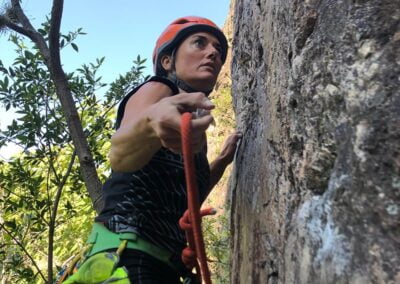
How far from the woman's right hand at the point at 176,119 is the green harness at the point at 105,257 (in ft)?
1.89

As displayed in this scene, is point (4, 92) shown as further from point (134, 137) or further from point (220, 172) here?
point (134, 137)

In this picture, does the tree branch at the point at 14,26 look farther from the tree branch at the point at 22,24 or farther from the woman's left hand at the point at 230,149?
the woman's left hand at the point at 230,149

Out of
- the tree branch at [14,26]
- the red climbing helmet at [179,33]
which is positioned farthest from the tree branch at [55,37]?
the red climbing helmet at [179,33]

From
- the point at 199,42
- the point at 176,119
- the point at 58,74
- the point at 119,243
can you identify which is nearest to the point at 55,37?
the point at 58,74

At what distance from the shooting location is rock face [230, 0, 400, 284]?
0.94m

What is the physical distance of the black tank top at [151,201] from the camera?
6.18 ft

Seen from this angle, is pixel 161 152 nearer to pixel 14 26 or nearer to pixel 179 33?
pixel 179 33

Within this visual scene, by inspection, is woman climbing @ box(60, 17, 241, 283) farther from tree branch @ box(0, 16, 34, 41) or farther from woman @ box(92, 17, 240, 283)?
tree branch @ box(0, 16, 34, 41)

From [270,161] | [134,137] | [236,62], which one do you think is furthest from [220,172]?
[134,137]

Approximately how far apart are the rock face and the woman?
31 cm

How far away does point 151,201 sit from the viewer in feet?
6.33

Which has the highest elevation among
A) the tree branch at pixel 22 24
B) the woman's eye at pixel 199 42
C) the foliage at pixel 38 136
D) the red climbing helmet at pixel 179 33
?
the tree branch at pixel 22 24

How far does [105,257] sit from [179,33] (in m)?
1.16

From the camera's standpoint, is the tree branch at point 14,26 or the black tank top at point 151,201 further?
the tree branch at point 14,26
